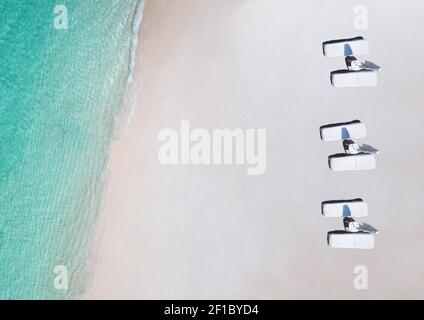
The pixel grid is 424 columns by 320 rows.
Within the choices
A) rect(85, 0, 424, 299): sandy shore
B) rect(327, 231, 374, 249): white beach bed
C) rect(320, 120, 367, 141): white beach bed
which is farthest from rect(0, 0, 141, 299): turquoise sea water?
rect(327, 231, 374, 249): white beach bed

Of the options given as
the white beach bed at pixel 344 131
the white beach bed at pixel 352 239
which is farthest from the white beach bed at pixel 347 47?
the white beach bed at pixel 352 239

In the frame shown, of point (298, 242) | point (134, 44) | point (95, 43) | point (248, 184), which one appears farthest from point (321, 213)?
point (95, 43)

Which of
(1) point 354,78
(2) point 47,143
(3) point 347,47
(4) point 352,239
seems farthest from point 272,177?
(2) point 47,143

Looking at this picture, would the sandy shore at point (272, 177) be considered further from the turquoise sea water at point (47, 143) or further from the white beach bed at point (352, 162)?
the turquoise sea water at point (47, 143)

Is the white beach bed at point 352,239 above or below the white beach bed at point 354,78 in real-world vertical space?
below

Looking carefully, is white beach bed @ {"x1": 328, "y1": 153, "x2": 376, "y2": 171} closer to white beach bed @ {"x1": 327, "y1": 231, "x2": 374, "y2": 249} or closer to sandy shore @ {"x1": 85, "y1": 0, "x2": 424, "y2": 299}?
sandy shore @ {"x1": 85, "y1": 0, "x2": 424, "y2": 299}
